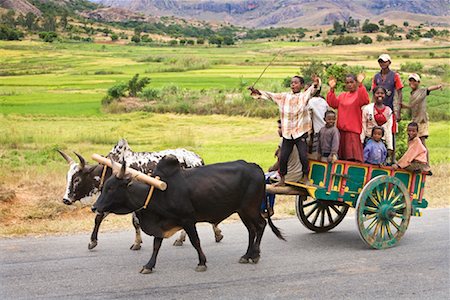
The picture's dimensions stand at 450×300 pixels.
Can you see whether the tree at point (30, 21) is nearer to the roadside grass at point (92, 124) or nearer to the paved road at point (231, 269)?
the roadside grass at point (92, 124)

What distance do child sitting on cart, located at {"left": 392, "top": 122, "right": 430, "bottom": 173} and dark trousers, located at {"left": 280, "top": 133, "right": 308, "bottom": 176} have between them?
50.3 inches

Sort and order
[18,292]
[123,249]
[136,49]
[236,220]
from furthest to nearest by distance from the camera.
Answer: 1. [136,49]
2. [236,220]
3. [123,249]
4. [18,292]

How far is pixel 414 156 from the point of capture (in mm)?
8609

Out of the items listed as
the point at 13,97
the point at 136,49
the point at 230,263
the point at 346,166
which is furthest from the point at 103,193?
the point at 136,49

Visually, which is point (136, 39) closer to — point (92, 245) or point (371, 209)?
A: point (92, 245)

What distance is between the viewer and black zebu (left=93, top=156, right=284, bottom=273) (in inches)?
279

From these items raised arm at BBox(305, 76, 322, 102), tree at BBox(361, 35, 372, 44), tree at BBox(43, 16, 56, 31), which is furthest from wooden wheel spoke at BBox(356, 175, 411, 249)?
tree at BBox(361, 35, 372, 44)

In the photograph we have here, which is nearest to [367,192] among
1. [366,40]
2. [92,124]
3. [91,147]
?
[91,147]

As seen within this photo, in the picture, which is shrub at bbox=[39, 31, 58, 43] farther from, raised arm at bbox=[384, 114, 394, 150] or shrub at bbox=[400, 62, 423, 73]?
raised arm at bbox=[384, 114, 394, 150]

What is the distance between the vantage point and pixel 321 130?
331 inches

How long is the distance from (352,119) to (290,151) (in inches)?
38.0

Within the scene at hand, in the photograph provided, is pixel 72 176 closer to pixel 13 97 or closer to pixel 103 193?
pixel 103 193

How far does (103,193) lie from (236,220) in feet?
12.7

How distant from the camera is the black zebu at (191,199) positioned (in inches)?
279
